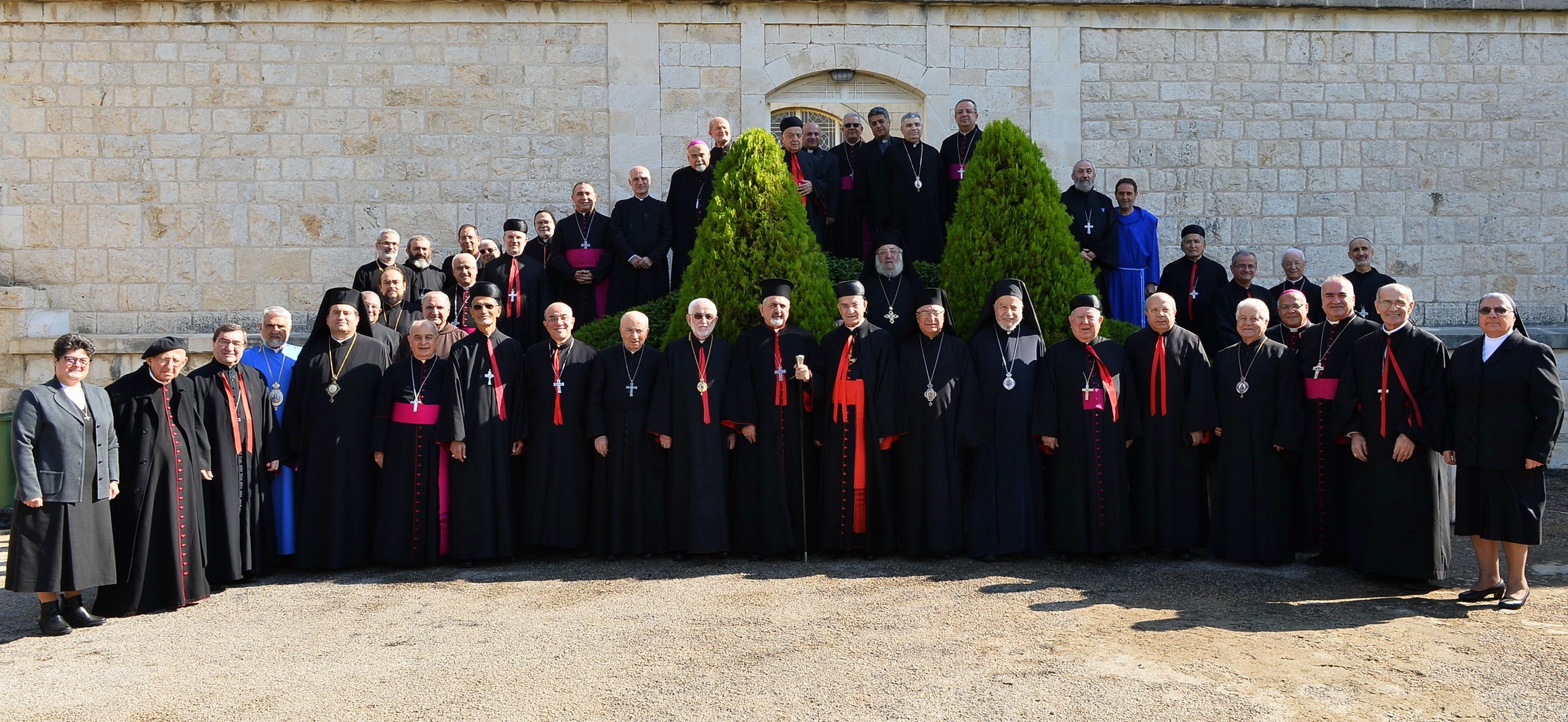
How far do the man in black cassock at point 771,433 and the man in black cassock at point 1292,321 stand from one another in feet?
8.50

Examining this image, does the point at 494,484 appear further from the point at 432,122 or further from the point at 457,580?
the point at 432,122

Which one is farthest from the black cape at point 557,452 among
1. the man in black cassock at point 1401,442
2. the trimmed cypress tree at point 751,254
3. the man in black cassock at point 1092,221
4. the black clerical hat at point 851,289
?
the man in black cassock at point 1401,442

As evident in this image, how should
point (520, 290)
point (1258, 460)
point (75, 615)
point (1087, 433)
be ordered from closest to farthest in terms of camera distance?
point (75, 615) < point (1258, 460) < point (1087, 433) < point (520, 290)

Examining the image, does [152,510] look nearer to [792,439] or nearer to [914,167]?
[792,439]

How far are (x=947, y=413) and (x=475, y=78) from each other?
237 inches

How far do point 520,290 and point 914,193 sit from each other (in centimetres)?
288

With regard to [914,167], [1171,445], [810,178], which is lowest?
[1171,445]

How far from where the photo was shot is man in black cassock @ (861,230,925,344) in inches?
278

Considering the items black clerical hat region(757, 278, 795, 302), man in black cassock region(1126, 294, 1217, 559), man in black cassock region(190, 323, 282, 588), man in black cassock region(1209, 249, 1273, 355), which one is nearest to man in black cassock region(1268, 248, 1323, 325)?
man in black cassock region(1209, 249, 1273, 355)

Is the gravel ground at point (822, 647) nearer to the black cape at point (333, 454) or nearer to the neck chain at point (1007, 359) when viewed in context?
the black cape at point (333, 454)

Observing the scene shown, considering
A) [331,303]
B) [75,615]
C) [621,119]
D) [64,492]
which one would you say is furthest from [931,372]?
[621,119]

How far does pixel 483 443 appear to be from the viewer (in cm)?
644

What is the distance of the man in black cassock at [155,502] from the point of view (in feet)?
18.1

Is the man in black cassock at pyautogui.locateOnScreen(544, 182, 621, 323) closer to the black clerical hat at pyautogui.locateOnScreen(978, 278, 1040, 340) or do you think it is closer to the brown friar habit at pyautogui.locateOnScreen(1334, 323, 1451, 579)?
the black clerical hat at pyautogui.locateOnScreen(978, 278, 1040, 340)
